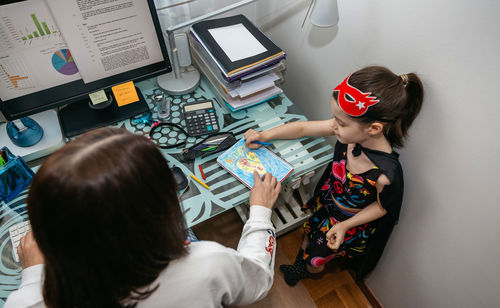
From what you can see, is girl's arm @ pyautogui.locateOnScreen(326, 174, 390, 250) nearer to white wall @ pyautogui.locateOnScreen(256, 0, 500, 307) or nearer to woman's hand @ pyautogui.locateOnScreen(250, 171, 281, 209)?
white wall @ pyautogui.locateOnScreen(256, 0, 500, 307)

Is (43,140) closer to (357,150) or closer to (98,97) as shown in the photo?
(98,97)

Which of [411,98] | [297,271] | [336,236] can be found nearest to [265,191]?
[336,236]

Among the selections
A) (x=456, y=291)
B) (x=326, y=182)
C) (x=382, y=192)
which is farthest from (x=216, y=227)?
(x=456, y=291)

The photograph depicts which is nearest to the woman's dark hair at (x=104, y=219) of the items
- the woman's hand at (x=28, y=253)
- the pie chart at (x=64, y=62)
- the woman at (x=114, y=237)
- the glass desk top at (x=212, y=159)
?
the woman at (x=114, y=237)

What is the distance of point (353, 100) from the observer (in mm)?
823

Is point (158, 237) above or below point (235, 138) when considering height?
above

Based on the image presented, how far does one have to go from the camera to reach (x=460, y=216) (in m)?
0.88

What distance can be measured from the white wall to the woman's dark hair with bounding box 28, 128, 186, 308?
734mm

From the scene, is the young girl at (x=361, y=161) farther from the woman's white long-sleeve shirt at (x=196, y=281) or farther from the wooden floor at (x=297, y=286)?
the woman's white long-sleeve shirt at (x=196, y=281)

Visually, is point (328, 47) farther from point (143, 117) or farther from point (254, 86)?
point (143, 117)

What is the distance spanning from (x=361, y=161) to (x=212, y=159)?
483 mm

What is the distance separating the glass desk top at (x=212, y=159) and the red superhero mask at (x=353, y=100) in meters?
0.22

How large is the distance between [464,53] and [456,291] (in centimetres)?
76

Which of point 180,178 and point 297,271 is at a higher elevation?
point 180,178
